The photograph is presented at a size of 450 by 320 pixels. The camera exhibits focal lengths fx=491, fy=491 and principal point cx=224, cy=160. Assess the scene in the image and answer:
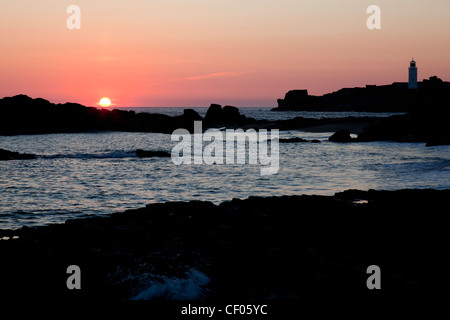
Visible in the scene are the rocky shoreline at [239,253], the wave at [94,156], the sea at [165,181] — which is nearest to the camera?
the rocky shoreline at [239,253]

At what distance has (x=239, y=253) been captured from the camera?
895 centimetres

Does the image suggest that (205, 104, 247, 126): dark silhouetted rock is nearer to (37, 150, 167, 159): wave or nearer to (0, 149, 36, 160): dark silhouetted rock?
(37, 150, 167, 159): wave

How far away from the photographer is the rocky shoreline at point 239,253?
718 centimetres

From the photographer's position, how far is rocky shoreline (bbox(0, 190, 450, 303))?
718cm

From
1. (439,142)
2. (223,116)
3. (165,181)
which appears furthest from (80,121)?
→ (165,181)

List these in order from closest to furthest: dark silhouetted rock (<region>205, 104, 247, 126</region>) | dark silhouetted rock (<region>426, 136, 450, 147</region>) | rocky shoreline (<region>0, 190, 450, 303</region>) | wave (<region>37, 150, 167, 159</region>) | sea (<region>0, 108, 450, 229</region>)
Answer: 1. rocky shoreline (<region>0, 190, 450, 303</region>)
2. sea (<region>0, 108, 450, 229</region>)
3. wave (<region>37, 150, 167, 159</region>)
4. dark silhouetted rock (<region>426, 136, 450, 147</region>)
5. dark silhouetted rock (<region>205, 104, 247, 126</region>)

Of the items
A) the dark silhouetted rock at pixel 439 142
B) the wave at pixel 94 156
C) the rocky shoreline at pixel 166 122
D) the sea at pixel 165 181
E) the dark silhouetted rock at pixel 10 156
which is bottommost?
the sea at pixel 165 181

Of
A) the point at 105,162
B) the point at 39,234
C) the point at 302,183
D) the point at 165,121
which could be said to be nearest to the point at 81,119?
the point at 165,121

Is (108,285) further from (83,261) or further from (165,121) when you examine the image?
(165,121)

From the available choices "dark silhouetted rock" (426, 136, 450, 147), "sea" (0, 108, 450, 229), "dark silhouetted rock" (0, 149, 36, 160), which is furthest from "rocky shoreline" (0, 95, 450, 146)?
"dark silhouetted rock" (0, 149, 36, 160)

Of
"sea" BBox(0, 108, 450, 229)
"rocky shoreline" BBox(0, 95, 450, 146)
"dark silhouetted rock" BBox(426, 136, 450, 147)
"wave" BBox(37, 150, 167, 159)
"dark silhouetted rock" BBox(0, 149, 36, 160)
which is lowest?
"sea" BBox(0, 108, 450, 229)

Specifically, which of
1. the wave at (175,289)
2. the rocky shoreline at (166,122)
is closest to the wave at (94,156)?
the rocky shoreline at (166,122)

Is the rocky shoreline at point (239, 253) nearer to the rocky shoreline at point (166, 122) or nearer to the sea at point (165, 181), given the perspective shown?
the sea at point (165, 181)

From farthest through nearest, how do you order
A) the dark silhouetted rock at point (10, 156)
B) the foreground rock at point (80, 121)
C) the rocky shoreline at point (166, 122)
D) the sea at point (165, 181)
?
1. the foreground rock at point (80, 121)
2. the rocky shoreline at point (166, 122)
3. the dark silhouetted rock at point (10, 156)
4. the sea at point (165, 181)
